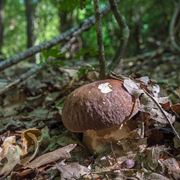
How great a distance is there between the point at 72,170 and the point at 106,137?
1.00 ft

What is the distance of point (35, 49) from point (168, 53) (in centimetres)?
235

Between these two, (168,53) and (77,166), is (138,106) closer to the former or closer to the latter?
(77,166)

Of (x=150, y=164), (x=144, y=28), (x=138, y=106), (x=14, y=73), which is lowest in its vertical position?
(x=150, y=164)

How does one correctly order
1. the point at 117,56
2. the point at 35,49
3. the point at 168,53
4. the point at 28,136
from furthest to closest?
1. the point at 168,53
2. the point at 35,49
3. the point at 117,56
4. the point at 28,136

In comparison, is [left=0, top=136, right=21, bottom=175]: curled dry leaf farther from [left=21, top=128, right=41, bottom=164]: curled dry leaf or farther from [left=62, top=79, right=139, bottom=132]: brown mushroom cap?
[left=62, top=79, right=139, bottom=132]: brown mushroom cap

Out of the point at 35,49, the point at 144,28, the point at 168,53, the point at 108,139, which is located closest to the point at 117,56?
the point at 35,49

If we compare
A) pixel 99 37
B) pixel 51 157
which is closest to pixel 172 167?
pixel 51 157

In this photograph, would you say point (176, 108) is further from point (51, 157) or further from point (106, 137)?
point (51, 157)

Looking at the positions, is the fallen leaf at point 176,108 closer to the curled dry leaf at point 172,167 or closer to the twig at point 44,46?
the curled dry leaf at point 172,167

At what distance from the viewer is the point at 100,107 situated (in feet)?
6.65

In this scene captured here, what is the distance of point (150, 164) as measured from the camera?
1927 millimetres

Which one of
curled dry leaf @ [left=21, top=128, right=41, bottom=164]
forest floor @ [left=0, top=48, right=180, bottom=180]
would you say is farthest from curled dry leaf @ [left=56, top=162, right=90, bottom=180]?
curled dry leaf @ [left=21, top=128, right=41, bottom=164]

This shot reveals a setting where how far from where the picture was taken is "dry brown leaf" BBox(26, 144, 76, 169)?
6.60 ft

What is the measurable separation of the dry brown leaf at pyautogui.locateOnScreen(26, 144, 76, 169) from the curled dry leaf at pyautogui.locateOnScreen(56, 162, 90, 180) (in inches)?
1.9
